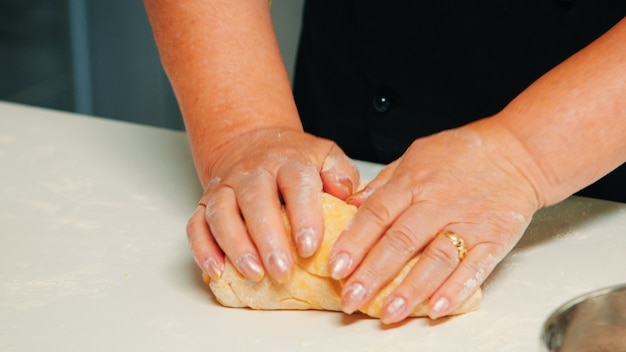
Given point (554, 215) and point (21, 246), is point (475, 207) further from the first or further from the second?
point (21, 246)

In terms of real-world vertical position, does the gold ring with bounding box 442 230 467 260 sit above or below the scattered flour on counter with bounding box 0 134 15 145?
above

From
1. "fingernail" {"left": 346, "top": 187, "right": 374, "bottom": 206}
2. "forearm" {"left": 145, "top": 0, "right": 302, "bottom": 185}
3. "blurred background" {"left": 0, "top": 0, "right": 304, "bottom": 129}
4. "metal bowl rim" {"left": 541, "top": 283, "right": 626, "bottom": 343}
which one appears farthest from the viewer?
"blurred background" {"left": 0, "top": 0, "right": 304, "bottom": 129}

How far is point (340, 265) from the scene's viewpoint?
85 cm

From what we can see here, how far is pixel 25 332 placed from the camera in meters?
0.85

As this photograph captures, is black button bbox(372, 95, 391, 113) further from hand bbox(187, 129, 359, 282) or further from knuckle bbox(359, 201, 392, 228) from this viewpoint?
knuckle bbox(359, 201, 392, 228)

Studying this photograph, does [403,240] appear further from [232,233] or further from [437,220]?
[232,233]

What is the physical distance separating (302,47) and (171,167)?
38cm

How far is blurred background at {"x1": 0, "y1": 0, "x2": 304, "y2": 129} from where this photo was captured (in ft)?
8.54

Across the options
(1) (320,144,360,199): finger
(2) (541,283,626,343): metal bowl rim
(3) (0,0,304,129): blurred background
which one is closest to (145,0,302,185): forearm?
(1) (320,144,360,199): finger

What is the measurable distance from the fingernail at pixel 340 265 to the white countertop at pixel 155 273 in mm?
61

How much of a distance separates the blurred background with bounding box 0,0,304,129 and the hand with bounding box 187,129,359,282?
165cm

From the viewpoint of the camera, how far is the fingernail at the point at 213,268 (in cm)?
89

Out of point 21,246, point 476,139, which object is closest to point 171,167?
point 21,246

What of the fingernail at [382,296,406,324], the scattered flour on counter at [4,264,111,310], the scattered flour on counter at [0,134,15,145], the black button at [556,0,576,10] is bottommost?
the scattered flour on counter at [0,134,15,145]
